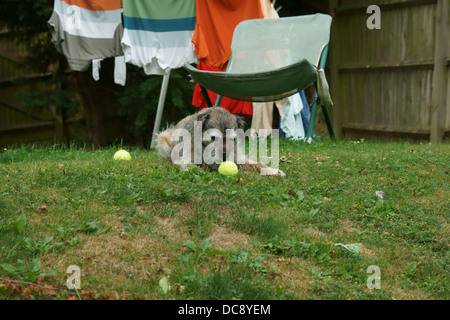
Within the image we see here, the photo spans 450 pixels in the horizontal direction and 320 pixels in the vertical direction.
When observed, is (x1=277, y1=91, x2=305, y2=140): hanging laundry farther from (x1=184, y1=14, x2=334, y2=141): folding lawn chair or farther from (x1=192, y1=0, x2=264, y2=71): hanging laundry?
(x1=192, y1=0, x2=264, y2=71): hanging laundry

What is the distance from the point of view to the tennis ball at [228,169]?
13.4ft

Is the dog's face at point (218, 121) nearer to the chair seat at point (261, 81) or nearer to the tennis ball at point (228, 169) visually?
the tennis ball at point (228, 169)

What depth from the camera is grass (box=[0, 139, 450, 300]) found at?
242 centimetres

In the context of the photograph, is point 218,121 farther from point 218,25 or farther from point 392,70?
point 392,70

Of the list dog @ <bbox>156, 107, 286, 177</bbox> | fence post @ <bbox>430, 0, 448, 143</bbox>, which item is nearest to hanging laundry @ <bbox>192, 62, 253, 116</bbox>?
dog @ <bbox>156, 107, 286, 177</bbox>

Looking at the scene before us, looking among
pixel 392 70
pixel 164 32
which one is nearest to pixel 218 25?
pixel 164 32

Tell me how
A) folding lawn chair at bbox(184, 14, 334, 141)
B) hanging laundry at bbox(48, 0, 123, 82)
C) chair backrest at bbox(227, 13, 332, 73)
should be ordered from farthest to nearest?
hanging laundry at bbox(48, 0, 123, 82)
chair backrest at bbox(227, 13, 332, 73)
folding lawn chair at bbox(184, 14, 334, 141)

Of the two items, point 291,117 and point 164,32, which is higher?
point 164,32

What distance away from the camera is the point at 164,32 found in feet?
22.3

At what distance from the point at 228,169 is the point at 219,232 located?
1.16m

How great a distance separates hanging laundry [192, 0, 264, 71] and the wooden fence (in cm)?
259

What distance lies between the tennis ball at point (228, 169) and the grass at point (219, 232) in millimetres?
102

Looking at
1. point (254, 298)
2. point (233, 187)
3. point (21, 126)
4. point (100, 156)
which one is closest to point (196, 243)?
point (254, 298)

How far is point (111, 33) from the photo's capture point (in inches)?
269
